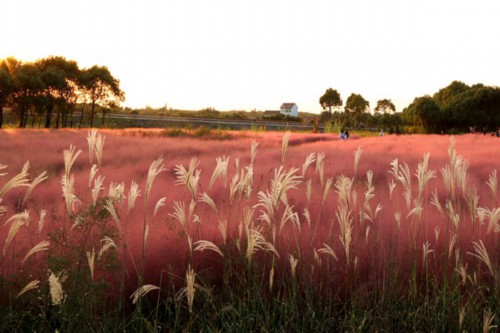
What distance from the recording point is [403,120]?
71500 millimetres

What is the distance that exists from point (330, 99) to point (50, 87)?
136 feet

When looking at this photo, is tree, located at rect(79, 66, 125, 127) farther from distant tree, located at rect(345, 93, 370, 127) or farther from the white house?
the white house

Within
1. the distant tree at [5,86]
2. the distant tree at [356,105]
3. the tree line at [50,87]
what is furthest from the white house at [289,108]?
the distant tree at [5,86]

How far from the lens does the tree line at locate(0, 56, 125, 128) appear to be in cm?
4069

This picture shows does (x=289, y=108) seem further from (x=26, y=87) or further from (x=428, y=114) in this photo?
(x=26, y=87)

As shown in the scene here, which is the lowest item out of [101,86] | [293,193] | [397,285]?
[397,285]

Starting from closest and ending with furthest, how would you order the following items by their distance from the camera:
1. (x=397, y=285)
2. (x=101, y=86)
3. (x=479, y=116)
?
1. (x=397, y=285)
2. (x=101, y=86)
3. (x=479, y=116)

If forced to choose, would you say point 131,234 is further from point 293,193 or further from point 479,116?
point 479,116

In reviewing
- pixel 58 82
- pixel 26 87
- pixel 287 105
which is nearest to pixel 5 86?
pixel 26 87

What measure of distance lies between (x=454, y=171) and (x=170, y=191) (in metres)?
3.48

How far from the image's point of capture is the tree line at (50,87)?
40.7 meters

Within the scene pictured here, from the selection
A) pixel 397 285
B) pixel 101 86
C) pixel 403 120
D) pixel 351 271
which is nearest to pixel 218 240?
pixel 351 271

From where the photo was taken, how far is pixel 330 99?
2739 inches

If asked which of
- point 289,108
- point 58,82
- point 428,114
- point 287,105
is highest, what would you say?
point 287,105
